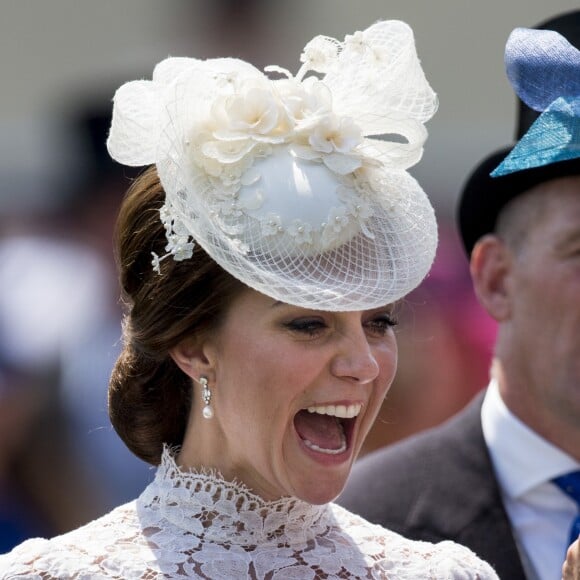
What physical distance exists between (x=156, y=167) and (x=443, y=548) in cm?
104

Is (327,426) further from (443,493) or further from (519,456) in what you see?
(519,456)

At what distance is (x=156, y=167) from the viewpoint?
2795 mm

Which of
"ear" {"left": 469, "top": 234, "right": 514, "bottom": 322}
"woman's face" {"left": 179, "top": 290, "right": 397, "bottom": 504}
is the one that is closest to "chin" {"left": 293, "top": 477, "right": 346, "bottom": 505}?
"woman's face" {"left": 179, "top": 290, "right": 397, "bottom": 504}

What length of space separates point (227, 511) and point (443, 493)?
1045 mm

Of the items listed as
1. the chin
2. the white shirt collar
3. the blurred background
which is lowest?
the blurred background

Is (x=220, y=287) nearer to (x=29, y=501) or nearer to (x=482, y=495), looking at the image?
(x=482, y=495)

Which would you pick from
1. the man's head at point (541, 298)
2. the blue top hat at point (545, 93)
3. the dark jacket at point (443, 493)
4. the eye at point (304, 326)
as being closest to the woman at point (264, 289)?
the eye at point (304, 326)

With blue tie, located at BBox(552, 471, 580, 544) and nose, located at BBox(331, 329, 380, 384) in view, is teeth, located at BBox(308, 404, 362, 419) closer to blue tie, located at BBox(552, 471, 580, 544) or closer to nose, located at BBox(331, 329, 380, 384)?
nose, located at BBox(331, 329, 380, 384)

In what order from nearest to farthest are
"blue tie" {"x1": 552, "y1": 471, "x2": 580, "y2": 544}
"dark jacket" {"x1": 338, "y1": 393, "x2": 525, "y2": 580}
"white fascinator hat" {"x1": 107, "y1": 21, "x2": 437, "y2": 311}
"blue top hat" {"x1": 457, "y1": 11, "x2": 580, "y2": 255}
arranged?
"white fascinator hat" {"x1": 107, "y1": 21, "x2": 437, "y2": 311}
"blue top hat" {"x1": 457, "y1": 11, "x2": 580, "y2": 255}
"dark jacket" {"x1": 338, "y1": 393, "x2": 525, "y2": 580}
"blue tie" {"x1": 552, "y1": 471, "x2": 580, "y2": 544}

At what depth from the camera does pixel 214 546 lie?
9.13 ft

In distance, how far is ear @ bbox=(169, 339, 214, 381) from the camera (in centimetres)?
278

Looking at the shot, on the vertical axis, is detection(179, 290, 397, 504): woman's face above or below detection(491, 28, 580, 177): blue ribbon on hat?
below

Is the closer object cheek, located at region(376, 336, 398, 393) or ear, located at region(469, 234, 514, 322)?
cheek, located at region(376, 336, 398, 393)

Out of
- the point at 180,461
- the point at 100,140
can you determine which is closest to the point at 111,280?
the point at 100,140
